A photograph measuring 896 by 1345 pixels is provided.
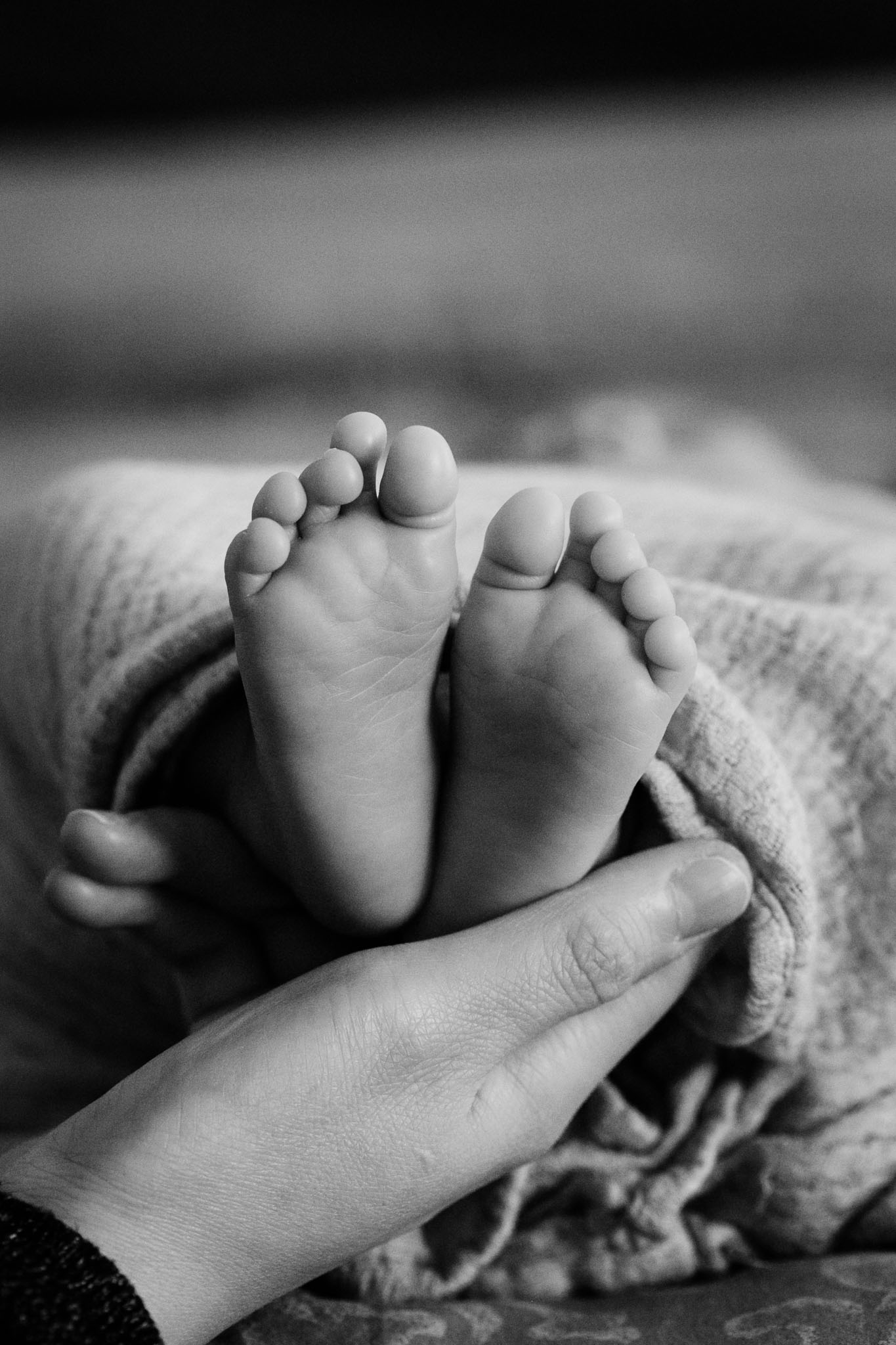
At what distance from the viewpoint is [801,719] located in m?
0.58

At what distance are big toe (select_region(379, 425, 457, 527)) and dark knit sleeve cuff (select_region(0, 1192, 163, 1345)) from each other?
0.98 ft

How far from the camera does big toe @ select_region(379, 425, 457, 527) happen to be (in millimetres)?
459

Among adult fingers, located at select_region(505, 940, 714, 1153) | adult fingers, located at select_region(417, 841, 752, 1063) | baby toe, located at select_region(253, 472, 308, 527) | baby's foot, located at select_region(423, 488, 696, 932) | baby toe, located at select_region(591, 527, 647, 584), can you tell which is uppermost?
baby toe, located at select_region(253, 472, 308, 527)

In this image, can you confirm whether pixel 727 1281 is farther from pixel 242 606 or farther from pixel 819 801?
pixel 242 606

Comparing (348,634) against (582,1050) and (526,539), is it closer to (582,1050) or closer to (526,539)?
(526,539)

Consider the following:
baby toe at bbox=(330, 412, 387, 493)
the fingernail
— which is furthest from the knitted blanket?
baby toe at bbox=(330, 412, 387, 493)

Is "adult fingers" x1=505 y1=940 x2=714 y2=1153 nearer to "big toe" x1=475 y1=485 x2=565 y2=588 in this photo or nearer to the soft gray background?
"big toe" x1=475 y1=485 x2=565 y2=588

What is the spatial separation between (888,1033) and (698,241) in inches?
52.0

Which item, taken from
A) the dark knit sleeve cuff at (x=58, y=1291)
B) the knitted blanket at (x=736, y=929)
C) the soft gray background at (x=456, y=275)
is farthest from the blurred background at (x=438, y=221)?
the dark knit sleeve cuff at (x=58, y=1291)

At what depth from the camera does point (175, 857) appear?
0.56m

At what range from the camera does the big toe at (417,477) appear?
46cm

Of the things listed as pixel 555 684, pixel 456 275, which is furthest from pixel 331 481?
pixel 456 275

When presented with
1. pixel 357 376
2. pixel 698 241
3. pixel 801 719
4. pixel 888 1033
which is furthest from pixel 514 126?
pixel 888 1033

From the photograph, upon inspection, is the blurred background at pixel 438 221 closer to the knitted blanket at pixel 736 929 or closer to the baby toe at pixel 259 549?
the knitted blanket at pixel 736 929
